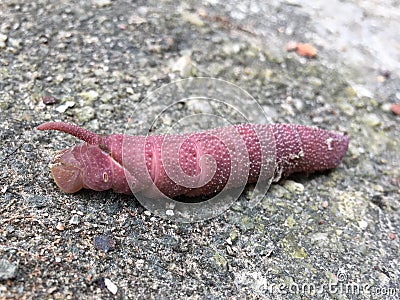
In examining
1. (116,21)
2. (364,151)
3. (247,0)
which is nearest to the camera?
(364,151)

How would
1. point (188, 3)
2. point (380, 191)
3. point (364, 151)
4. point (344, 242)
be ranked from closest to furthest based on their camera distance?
point (344, 242) < point (380, 191) < point (364, 151) < point (188, 3)

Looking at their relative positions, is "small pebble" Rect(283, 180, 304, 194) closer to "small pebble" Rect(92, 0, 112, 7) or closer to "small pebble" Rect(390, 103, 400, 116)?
"small pebble" Rect(390, 103, 400, 116)

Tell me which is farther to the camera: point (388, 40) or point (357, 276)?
point (388, 40)

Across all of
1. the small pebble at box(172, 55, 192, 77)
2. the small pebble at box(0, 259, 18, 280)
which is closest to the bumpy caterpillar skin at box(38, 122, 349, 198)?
the small pebble at box(0, 259, 18, 280)

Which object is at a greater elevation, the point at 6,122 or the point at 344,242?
the point at 6,122

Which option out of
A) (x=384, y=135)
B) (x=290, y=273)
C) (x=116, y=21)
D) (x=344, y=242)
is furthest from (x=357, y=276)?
(x=116, y=21)

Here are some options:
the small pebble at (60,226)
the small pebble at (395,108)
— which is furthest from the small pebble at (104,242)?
the small pebble at (395,108)

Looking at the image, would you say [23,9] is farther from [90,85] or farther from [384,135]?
[384,135]
